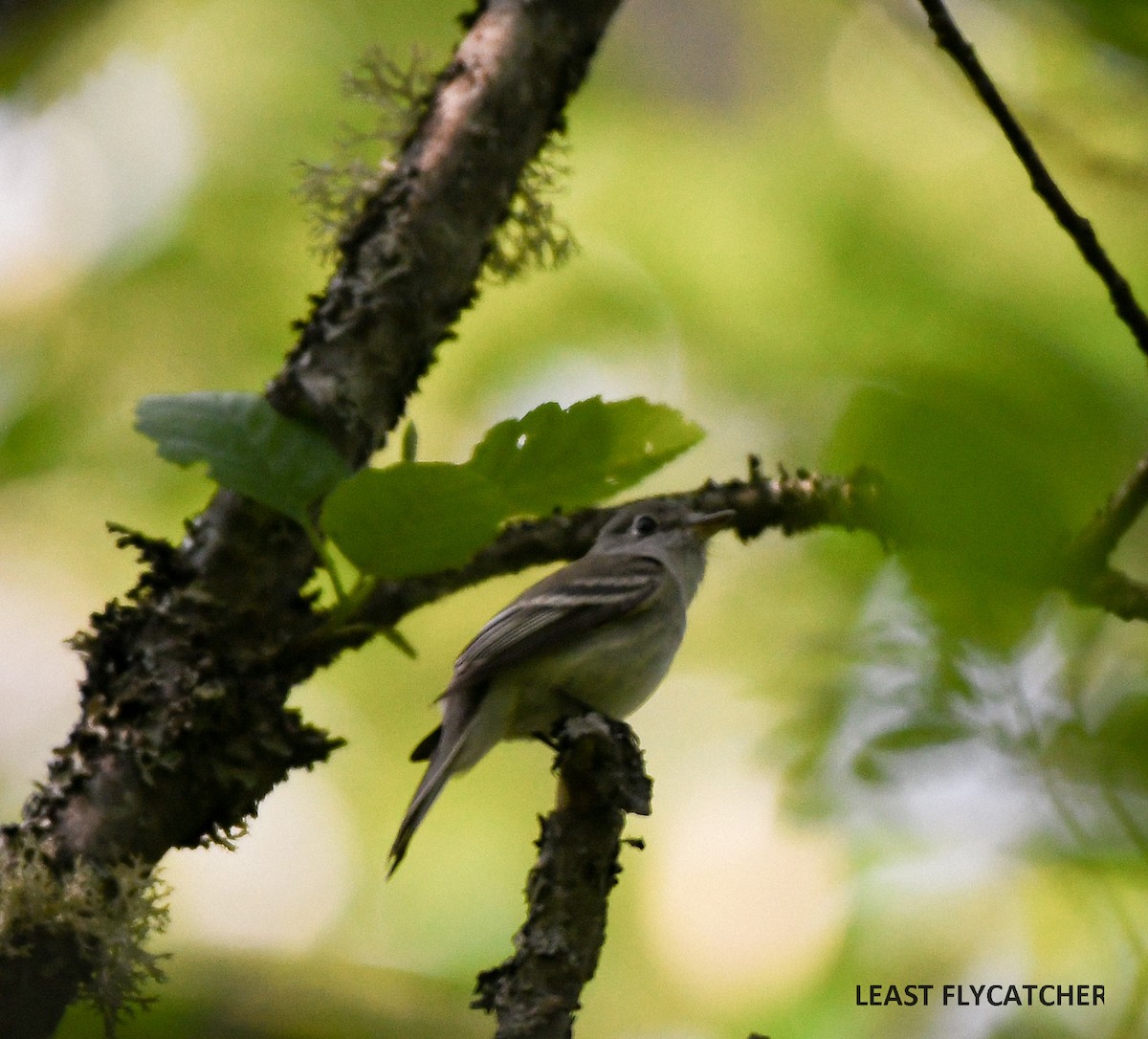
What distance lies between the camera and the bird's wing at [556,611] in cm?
445

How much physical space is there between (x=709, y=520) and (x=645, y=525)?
1595 millimetres

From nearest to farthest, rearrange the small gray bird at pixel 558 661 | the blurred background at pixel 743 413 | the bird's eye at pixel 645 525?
1. the blurred background at pixel 743 413
2. the small gray bird at pixel 558 661
3. the bird's eye at pixel 645 525

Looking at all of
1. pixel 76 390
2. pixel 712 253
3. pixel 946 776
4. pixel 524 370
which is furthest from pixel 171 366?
pixel 946 776

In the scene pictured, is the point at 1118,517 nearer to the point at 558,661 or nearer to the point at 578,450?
the point at 578,450

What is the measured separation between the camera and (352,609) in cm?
329

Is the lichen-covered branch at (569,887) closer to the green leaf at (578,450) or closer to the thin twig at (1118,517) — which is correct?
the green leaf at (578,450)

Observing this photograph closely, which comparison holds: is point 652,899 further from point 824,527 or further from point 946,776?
point 946,776

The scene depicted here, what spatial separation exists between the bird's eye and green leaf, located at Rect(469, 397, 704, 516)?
2321 mm

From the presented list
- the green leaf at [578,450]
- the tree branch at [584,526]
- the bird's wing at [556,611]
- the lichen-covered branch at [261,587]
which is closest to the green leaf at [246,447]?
the lichen-covered branch at [261,587]

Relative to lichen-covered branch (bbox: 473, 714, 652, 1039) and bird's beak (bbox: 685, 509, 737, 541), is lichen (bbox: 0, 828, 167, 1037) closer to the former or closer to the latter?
lichen-covered branch (bbox: 473, 714, 652, 1039)

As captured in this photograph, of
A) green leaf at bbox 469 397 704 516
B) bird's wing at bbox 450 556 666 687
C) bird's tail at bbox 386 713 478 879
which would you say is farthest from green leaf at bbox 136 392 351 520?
bird's wing at bbox 450 556 666 687

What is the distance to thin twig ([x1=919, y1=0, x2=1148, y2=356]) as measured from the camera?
253cm

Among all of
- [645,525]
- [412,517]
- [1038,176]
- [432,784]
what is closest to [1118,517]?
[1038,176]

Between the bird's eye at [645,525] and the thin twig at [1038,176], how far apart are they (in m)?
3.13
